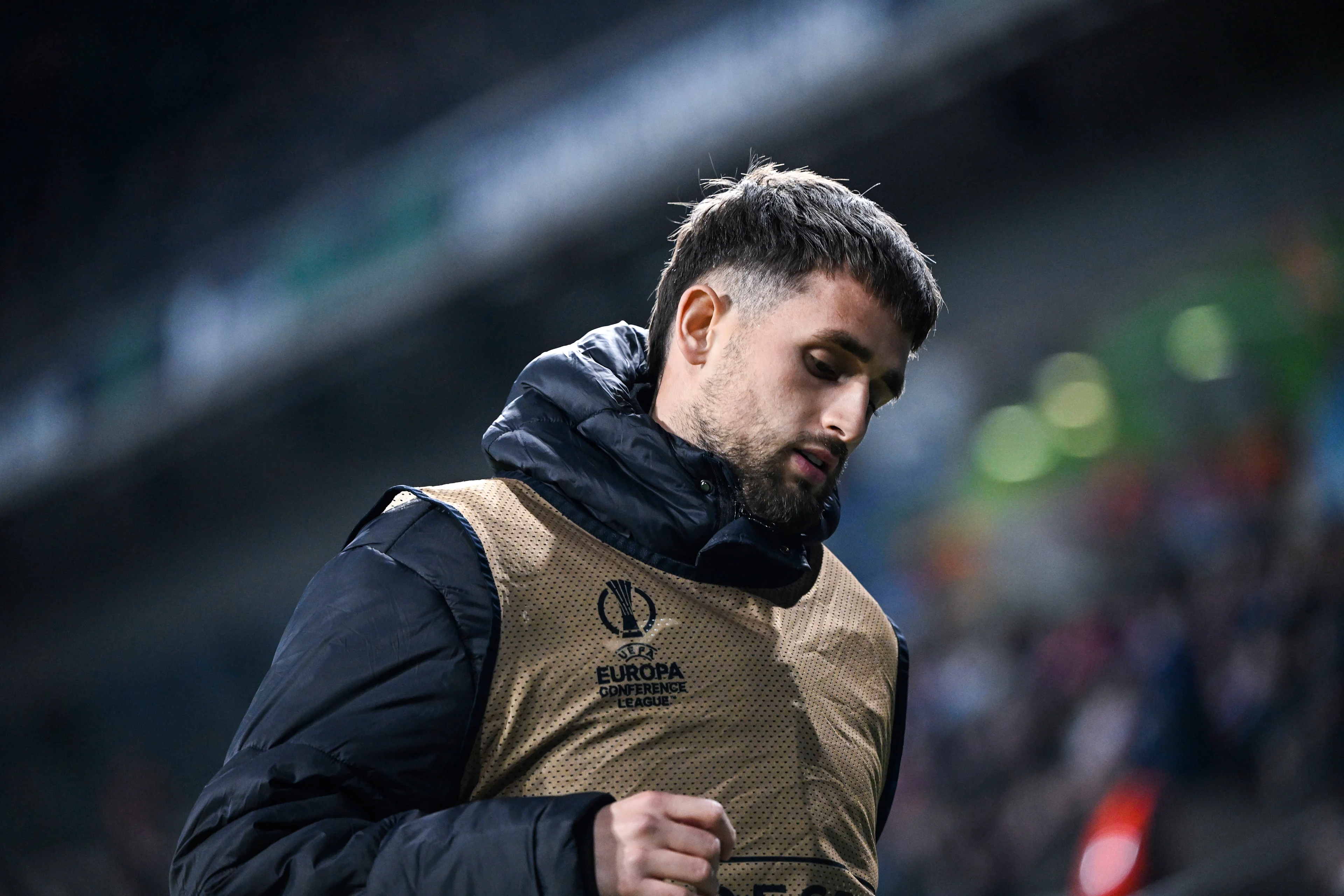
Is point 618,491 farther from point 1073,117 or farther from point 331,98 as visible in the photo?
point 331,98

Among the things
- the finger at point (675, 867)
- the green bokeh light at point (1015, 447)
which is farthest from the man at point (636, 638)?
the green bokeh light at point (1015, 447)

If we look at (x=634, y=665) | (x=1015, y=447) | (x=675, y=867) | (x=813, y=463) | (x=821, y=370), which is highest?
(x=821, y=370)

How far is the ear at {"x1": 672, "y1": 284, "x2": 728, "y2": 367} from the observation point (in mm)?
1569

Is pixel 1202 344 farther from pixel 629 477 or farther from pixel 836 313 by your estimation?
pixel 629 477

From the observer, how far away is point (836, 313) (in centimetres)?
150

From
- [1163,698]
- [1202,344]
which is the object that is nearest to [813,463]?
[1163,698]

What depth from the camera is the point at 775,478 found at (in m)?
1.49

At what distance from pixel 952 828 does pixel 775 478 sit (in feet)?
18.5

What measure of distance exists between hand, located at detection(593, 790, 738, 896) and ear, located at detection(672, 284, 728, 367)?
0.65 metres

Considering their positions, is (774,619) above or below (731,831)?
above

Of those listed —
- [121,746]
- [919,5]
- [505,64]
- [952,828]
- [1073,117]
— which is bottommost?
[952,828]

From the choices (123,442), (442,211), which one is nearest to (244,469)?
(123,442)

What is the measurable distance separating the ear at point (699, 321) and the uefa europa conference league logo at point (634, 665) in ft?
1.12

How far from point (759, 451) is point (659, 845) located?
564mm
